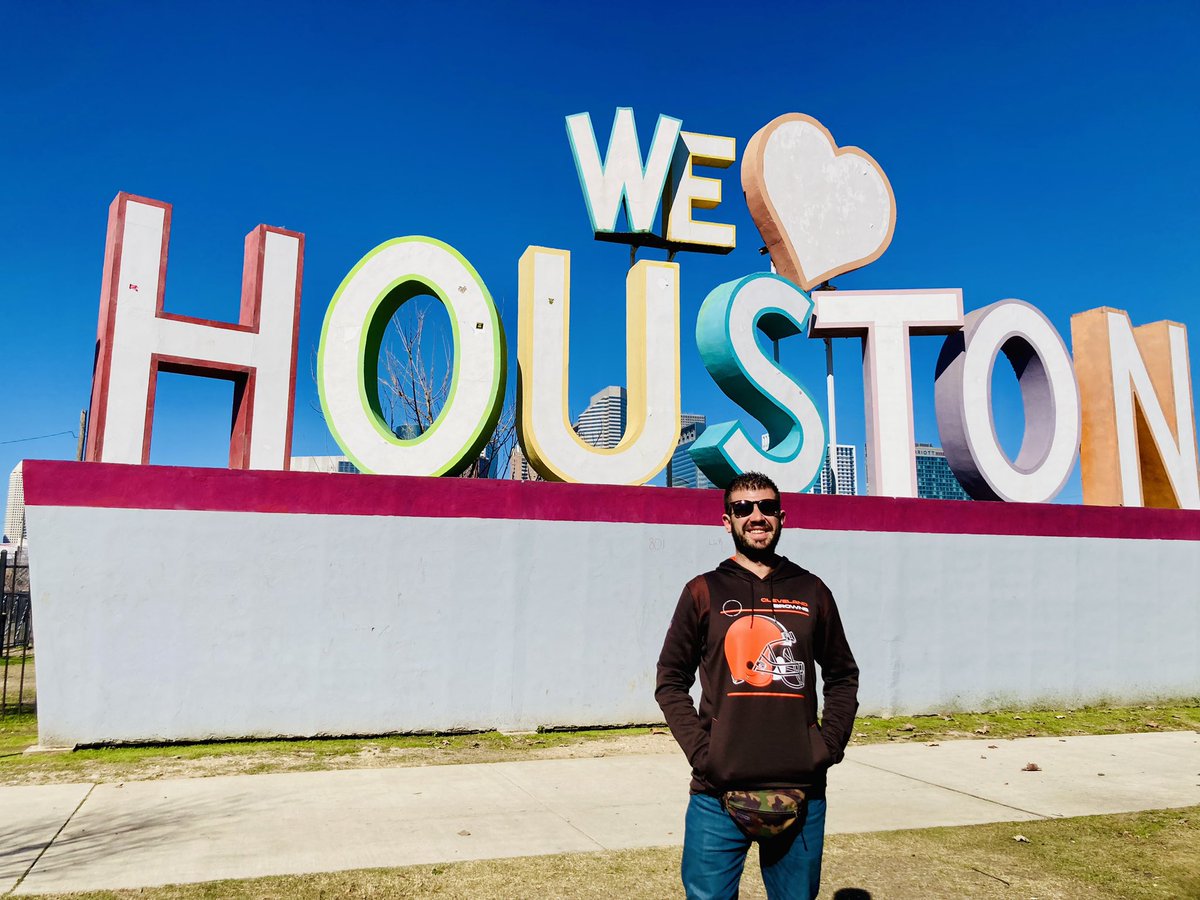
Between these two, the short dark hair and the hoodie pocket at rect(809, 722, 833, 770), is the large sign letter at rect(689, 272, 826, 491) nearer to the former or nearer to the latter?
the short dark hair

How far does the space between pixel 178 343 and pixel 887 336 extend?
9.67 m

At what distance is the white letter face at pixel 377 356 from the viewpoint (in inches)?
422

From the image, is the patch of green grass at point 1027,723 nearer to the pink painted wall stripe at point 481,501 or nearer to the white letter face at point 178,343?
the pink painted wall stripe at point 481,501

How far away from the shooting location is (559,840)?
19.8 ft

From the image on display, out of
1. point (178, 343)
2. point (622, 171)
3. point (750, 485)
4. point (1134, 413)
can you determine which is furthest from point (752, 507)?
point (1134, 413)

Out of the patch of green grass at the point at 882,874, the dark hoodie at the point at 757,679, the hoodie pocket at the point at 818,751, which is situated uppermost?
the dark hoodie at the point at 757,679

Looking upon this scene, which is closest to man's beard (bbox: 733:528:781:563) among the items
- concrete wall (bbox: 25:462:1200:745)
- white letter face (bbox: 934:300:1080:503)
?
concrete wall (bbox: 25:462:1200:745)

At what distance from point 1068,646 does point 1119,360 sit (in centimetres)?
488

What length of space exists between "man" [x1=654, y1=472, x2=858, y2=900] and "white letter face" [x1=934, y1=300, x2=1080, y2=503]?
10.6 m

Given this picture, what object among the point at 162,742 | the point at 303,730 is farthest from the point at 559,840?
the point at 162,742

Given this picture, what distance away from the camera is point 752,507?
11.1 feet

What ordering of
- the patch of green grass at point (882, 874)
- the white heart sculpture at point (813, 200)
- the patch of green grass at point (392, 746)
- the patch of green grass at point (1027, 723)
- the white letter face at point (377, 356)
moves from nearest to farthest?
the patch of green grass at point (882, 874) → the patch of green grass at point (392, 746) → the white letter face at point (377, 356) → the patch of green grass at point (1027, 723) → the white heart sculpture at point (813, 200)

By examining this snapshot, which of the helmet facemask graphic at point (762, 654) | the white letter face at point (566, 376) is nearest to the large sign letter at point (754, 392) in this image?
the white letter face at point (566, 376)

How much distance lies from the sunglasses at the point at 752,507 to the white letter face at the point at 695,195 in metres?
9.97
